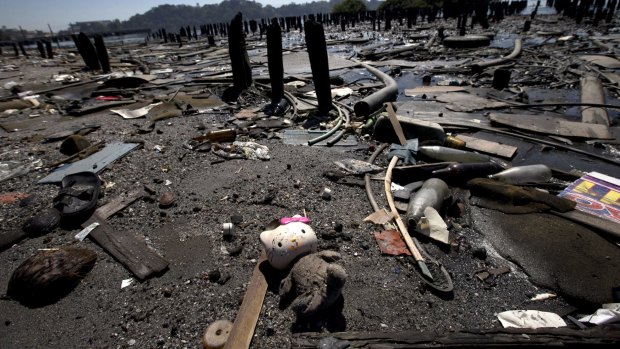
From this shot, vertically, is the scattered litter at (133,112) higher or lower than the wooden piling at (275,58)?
lower

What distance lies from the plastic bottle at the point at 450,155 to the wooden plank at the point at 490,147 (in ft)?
1.11

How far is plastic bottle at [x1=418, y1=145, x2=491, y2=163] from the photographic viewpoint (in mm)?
4973

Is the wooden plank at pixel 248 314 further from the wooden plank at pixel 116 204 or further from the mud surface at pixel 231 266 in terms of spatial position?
the wooden plank at pixel 116 204

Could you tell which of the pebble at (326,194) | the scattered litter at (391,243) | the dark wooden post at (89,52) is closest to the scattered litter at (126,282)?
the pebble at (326,194)

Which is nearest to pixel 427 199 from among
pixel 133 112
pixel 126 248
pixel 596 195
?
pixel 596 195

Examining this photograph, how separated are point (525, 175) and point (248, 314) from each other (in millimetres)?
4286

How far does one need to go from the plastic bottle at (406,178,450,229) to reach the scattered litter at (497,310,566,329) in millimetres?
1279

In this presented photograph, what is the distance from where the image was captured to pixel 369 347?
2107mm

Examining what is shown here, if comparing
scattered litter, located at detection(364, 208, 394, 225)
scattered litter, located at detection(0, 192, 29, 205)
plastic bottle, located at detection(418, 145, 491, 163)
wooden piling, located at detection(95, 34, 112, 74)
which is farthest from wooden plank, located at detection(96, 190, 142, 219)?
wooden piling, located at detection(95, 34, 112, 74)

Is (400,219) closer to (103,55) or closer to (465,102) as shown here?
(465,102)

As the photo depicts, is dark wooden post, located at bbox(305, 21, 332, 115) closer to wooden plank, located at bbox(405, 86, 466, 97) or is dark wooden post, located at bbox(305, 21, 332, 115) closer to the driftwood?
wooden plank, located at bbox(405, 86, 466, 97)

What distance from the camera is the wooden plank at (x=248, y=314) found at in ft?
7.80

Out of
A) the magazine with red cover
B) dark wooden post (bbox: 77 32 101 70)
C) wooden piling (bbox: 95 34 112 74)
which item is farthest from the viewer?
dark wooden post (bbox: 77 32 101 70)

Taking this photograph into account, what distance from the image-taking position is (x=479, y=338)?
2170 mm
